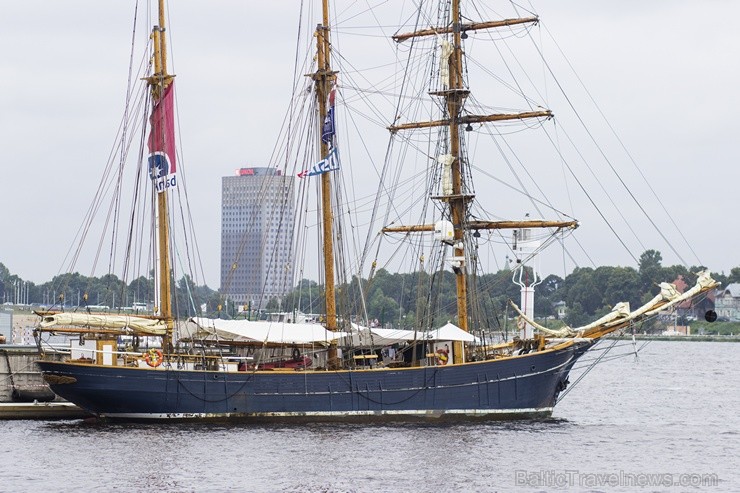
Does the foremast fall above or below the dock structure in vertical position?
above

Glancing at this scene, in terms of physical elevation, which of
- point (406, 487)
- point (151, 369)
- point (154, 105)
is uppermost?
point (154, 105)

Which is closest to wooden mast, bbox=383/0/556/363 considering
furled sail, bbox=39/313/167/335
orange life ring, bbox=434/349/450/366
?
orange life ring, bbox=434/349/450/366

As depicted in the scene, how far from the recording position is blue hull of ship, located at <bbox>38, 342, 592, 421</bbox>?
67938 mm

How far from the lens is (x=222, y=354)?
244 ft

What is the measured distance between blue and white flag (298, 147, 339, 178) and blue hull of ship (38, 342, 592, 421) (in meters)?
10.9

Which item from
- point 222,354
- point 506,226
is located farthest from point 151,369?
point 506,226

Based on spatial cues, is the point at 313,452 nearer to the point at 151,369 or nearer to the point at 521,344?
the point at 151,369

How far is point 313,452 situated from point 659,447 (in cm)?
1657

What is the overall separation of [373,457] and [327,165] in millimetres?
20544

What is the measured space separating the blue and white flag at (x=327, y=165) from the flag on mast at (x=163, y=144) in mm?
7011

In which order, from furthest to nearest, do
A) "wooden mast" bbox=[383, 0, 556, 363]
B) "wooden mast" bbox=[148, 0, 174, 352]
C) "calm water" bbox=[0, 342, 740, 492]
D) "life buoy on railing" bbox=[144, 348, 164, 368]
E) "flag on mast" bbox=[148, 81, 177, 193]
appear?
"wooden mast" bbox=[383, 0, 556, 363]
"flag on mast" bbox=[148, 81, 177, 193]
"wooden mast" bbox=[148, 0, 174, 352]
"life buoy on railing" bbox=[144, 348, 164, 368]
"calm water" bbox=[0, 342, 740, 492]

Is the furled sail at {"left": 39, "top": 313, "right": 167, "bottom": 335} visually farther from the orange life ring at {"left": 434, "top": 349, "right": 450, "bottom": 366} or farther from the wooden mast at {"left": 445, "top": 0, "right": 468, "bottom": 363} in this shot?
the wooden mast at {"left": 445, "top": 0, "right": 468, "bottom": 363}

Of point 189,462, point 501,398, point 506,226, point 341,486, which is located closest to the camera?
point 341,486

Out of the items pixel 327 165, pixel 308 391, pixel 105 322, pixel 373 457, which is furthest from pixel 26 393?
pixel 373 457
